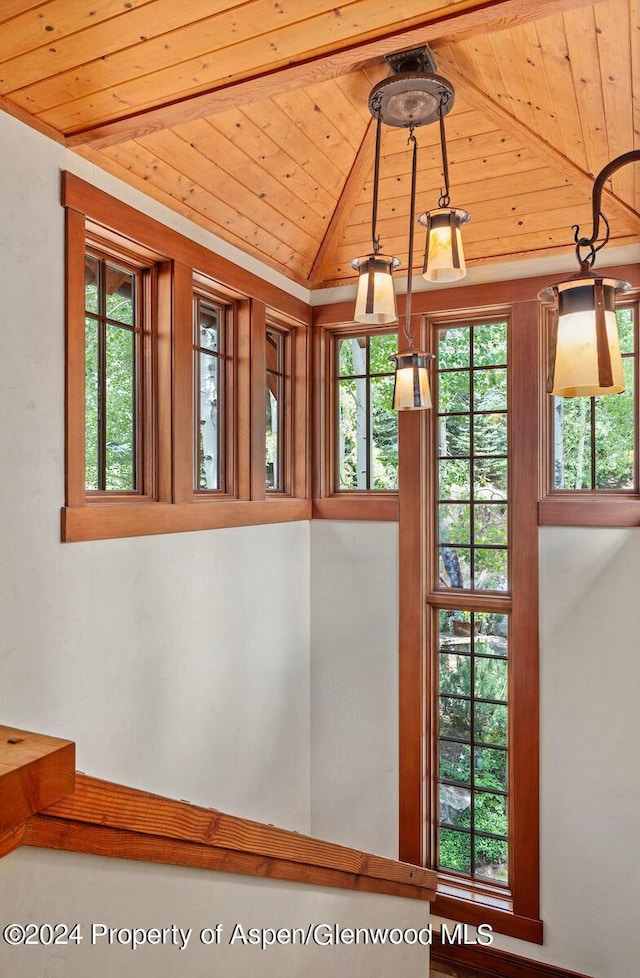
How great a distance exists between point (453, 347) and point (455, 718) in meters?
2.02

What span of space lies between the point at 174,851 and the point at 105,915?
0.41 feet

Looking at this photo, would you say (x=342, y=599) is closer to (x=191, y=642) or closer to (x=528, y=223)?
(x=191, y=642)

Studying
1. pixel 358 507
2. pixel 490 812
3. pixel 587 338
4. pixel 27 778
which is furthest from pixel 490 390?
pixel 27 778

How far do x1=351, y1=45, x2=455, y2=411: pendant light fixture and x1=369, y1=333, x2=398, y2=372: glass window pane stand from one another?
4.54 ft

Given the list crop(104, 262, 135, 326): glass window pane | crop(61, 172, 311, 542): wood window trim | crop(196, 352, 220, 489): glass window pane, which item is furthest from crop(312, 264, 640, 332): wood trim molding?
crop(104, 262, 135, 326): glass window pane

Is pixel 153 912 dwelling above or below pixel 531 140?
below

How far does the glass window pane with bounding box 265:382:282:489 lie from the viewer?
3688mm

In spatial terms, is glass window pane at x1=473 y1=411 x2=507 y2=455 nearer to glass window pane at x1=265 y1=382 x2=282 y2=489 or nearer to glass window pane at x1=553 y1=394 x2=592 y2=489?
glass window pane at x1=553 y1=394 x2=592 y2=489

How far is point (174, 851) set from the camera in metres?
0.91

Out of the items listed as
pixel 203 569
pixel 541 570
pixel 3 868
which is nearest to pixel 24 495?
pixel 203 569

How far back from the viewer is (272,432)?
148 inches

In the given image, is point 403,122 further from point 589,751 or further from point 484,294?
point 589,751

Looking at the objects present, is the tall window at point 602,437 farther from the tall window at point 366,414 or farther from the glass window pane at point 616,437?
the tall window at point 366,414

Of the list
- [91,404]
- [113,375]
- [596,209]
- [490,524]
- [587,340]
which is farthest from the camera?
[490,524]
